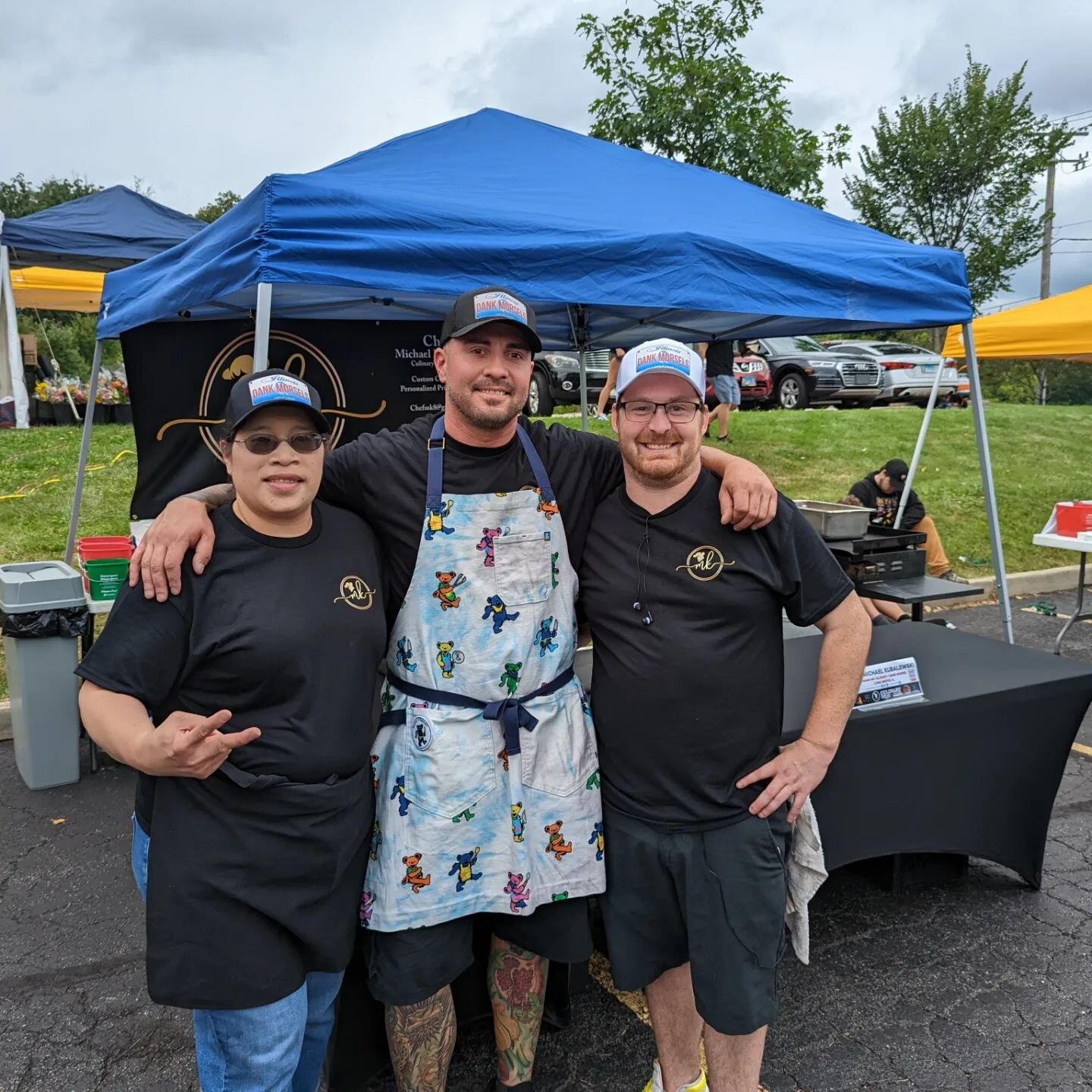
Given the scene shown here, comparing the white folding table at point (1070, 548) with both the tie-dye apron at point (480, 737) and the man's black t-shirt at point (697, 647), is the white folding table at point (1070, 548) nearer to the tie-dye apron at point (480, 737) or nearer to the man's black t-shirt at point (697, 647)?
the man's black t-shirt at point (697, 647)

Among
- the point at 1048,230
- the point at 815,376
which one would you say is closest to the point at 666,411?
the point at 815,376

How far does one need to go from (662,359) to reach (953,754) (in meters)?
1.68

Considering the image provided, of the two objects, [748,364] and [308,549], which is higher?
[748,364]

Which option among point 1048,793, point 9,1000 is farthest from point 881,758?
point 9,1000

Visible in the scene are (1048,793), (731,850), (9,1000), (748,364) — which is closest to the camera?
(731,850)

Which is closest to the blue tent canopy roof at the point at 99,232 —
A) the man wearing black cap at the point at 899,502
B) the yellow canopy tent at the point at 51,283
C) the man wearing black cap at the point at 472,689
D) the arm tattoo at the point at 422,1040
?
the yellow canopy tent at the point at 51,283

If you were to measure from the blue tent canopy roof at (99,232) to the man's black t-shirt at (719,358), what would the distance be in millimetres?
5875

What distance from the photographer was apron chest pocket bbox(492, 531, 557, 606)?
192 centimetres

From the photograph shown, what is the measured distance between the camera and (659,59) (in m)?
10.7

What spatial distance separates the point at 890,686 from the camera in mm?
2631

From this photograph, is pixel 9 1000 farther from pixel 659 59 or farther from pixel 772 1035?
pixel 659 59

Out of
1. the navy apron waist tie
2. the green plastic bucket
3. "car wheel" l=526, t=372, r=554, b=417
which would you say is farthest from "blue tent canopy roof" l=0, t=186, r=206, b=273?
the navy apron waist tie

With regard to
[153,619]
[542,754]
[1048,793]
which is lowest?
[1048,793]

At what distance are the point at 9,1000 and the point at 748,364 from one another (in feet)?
46.5
